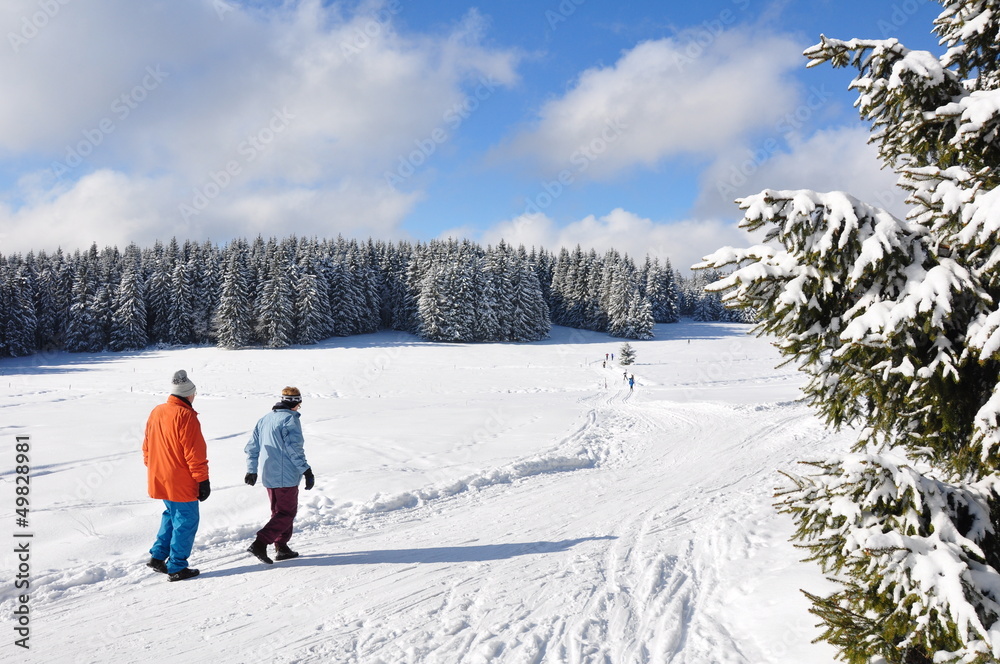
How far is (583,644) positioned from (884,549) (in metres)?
2.28

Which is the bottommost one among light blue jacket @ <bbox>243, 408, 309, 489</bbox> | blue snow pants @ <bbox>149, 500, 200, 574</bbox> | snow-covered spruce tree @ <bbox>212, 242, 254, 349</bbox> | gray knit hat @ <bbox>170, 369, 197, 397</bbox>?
blue snow pants @ <bbox>149, 500, 200, 574</bbox>

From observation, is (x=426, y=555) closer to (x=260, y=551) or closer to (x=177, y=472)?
(x=260, y=551)

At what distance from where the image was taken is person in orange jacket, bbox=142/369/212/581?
16.8 ft

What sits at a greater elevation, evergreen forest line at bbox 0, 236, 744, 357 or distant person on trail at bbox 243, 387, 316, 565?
evergreen forest line at bbox 0, 236, 744, 357

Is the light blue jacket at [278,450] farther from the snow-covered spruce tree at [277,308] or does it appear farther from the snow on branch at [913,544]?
the snow-covered spruce tree at [277,308]

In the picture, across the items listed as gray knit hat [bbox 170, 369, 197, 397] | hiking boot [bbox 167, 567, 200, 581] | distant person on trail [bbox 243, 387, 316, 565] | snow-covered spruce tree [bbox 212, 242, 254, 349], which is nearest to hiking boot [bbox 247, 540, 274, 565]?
distant person on trail [bbox 243, 387, 316, 565]

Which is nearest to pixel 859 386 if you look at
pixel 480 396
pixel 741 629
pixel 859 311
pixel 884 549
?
pixel 859 311

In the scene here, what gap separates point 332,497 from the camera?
7914 millimetres

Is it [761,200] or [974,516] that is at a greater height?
[761,200]

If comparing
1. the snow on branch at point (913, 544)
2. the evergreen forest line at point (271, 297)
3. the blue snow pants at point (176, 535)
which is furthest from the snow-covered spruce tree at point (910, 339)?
the evergreen forest line at point (271, 297)

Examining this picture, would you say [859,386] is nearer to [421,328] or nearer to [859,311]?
[859,311]

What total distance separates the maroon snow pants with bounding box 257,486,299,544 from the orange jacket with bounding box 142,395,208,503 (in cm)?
79

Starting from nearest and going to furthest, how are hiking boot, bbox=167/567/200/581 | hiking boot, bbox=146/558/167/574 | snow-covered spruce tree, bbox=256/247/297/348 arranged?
hiking boot, bbox=167/567/200/581, hiking boot, bbox=146/558/167/574, snow-covered spruce tree, bbox=256/247/297/348

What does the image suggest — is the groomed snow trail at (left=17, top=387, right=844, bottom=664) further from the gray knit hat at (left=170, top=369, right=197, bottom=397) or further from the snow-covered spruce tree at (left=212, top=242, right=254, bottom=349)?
the snow-covered spruce tree at (left=212, top=242, right=254, bottom=349)
